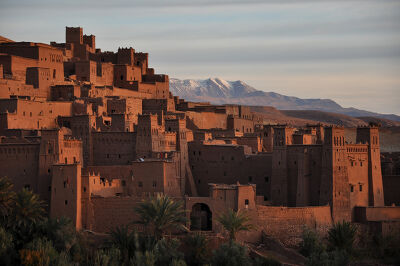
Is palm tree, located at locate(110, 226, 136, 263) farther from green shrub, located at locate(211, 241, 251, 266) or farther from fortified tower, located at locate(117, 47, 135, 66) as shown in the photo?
fortified tower, located at locate(117, 47, 135, 66)

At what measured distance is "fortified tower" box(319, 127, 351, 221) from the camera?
149 ft

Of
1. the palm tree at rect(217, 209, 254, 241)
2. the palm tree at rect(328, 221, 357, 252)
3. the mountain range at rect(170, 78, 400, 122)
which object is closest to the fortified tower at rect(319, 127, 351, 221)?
the palm tree at rect(328, 221, 357, 252)

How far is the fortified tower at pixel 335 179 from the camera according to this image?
149ft

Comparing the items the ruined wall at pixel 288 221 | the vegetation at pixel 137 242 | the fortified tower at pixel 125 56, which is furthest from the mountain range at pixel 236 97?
the vegetation at pixel 137 242

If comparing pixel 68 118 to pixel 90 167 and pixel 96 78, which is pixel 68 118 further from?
pixel 96 78

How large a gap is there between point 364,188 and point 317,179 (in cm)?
259

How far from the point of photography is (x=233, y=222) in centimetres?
4156

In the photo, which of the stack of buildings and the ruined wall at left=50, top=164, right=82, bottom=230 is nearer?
the ruined wall at left=50, top=164, right=82, bottom=230

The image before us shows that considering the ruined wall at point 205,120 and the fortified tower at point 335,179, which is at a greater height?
the ruined wall at point 205,120

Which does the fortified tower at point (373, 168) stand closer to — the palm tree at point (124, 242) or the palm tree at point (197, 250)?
the palm tree at point (197, 250)

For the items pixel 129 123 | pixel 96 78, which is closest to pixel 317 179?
pixel 129 123

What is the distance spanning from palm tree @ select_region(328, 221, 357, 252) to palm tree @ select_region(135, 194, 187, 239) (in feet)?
24.2

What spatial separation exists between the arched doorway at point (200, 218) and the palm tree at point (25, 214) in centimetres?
745

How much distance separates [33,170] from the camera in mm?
43656
